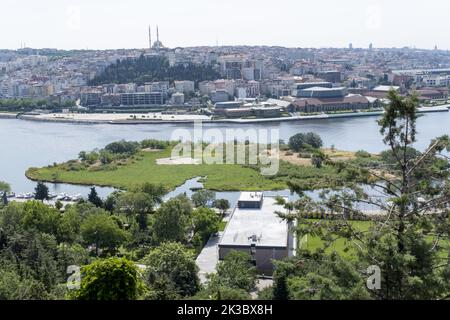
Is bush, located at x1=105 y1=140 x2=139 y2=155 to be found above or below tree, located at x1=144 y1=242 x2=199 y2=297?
below

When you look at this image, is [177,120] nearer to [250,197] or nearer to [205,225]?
[250,197]

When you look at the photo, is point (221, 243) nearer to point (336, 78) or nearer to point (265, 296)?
point (265, 296)

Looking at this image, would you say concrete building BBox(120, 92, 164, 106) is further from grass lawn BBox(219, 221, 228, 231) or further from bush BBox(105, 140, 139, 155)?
grass lawn BBox(219, 221, 228, 231)

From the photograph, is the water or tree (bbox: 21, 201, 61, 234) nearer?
tree (bbox: 21, 201, 61, 234)

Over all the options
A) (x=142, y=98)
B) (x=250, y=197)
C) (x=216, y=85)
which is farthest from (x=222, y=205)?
(x=216, y=85)

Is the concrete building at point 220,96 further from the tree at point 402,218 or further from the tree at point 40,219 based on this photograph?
the tree at point 402,218

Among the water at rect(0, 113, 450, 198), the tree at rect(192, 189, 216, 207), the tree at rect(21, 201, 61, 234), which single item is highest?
the tree at rect(21, 201, 61, 234)

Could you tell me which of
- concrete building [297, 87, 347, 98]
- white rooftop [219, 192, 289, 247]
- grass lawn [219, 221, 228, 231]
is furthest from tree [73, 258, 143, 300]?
concrete building [297, 87, 347, 98]
